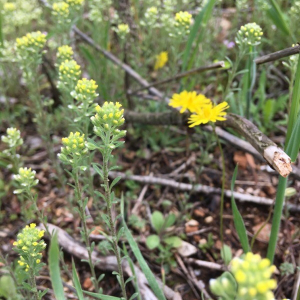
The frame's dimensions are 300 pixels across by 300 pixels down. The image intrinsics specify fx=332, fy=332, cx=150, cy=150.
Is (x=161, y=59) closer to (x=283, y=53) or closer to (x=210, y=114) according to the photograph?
(x=210, y=114)

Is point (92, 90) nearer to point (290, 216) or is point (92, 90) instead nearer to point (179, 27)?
point (179, 27)

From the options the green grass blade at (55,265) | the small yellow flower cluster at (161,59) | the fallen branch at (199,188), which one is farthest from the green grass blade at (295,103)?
the small yellow flower cluster at (161,59)

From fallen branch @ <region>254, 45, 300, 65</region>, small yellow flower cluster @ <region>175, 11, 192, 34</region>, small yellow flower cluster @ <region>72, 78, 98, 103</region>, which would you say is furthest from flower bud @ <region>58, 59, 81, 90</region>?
fallen branch @ <region>254, 45, 300, 65</region>

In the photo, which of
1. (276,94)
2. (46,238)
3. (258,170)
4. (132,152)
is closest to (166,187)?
(132,152)

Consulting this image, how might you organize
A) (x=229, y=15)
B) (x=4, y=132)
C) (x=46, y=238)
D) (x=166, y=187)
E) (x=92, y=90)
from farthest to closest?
(x=229, y=15) → (x=4, y=132) → (x=166, y=187) → (x=46, y=238) → (x=92, y=90)

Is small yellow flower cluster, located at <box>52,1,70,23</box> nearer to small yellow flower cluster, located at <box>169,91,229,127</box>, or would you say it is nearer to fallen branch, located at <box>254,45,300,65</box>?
small yellow flower cluster, located at <box>169,91,229,127</box>

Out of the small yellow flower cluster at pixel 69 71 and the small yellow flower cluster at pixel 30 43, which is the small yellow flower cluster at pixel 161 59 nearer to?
the small yellow flower cluster at pixel 30 43

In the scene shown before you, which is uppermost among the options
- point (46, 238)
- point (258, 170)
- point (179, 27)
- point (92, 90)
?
point (179, 27)

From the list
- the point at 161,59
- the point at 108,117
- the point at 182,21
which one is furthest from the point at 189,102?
the point at 161,59
